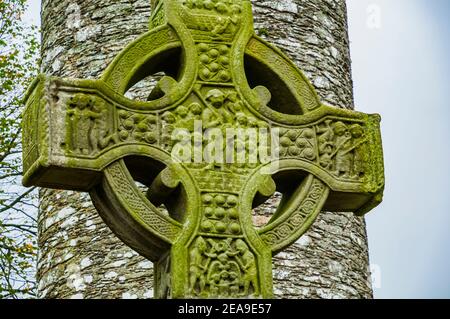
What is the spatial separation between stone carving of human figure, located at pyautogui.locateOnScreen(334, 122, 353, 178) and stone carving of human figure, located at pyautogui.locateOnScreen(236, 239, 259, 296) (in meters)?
0.67

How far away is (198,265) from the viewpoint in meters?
5.24

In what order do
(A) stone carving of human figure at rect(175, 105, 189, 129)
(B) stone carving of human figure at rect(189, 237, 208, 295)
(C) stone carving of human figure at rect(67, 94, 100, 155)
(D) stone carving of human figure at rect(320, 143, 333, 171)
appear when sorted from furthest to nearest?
(D) stone carving of human figure at rect(320, 143, 333, 171) < (A) stone carving of human figure at rect(175, 105, 189, 129) < (C) stone carving of human figure at rect(67, 94, 100, 155) < (B) stone carving of human figure at rect(189, 237, 208, 295)

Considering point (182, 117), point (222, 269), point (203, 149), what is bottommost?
point (222, 269)

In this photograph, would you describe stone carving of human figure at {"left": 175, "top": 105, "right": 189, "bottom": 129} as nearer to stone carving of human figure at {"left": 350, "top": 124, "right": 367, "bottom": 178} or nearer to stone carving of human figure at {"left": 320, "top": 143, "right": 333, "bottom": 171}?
stone carving of human figure at {"left": 320, "top": 143, "right": 333, "bottom": 171}

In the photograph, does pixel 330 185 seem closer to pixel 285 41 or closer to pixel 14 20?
pixel 285 41

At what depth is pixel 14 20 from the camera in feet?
56.3

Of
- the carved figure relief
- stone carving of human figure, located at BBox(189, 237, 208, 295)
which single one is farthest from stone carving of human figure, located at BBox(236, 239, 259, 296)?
stone carving of human figure, located at BBox(189, 237, 208, 295)

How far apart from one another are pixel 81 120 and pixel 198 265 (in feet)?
2.54

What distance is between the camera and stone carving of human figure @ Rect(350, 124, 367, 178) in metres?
5.80

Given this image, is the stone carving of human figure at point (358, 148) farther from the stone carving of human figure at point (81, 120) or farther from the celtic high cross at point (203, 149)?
the stone carving of human figure at point (81, 120)

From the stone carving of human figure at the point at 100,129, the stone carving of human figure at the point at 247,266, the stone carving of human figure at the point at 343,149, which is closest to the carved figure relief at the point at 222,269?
the stone carving of human figure at the point at 247,266

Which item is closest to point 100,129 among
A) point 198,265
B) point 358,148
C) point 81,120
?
point 81,120

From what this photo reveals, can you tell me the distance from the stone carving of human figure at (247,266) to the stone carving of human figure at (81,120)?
0.75m

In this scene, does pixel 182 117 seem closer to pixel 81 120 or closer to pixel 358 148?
pixel 81 120
